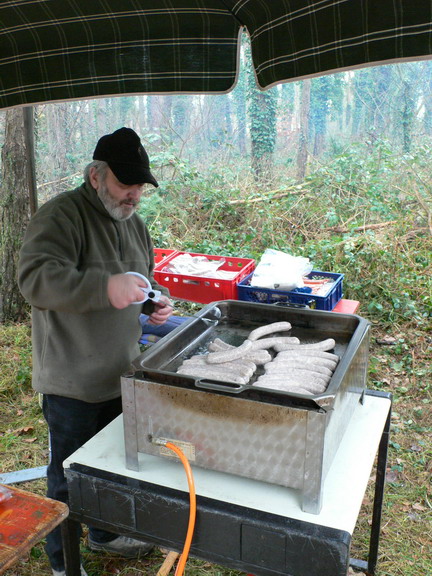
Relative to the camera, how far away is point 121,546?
3.00 m

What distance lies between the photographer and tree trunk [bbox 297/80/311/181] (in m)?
10.2

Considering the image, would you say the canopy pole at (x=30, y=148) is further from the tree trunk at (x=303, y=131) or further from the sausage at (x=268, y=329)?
the tree trunk at (x=303, y=131)

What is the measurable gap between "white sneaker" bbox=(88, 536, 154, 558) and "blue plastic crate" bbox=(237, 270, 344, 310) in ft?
6.41

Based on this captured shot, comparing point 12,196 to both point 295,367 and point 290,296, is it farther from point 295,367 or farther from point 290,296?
point 295,367

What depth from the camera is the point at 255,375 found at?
1932 mm

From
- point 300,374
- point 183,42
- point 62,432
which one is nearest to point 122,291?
point 300,374

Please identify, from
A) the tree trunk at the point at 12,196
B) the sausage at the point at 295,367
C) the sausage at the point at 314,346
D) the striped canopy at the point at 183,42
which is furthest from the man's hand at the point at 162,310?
the tree trunk at the point at 12,196

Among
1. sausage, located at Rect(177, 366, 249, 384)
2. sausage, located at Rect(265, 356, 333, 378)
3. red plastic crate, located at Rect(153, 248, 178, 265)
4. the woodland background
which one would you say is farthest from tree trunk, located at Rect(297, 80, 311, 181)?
sausage, located at Rect(177, 366, 249, 384)

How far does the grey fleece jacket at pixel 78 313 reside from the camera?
87.9 inches

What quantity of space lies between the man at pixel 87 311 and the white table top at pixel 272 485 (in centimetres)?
45

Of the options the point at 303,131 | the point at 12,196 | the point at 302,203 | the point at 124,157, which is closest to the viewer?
the point at 124,157

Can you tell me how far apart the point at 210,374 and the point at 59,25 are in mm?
2241

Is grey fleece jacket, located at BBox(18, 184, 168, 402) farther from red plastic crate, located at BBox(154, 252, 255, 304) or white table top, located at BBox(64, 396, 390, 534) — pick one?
red plastic crate, located at BBox(154, 252, 255, 304)

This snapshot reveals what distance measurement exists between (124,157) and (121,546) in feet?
7.21
